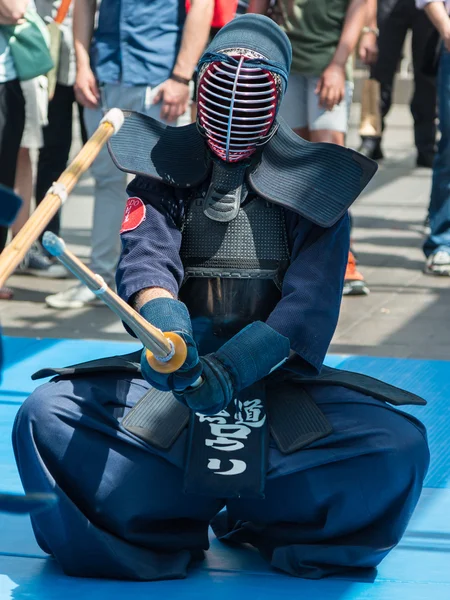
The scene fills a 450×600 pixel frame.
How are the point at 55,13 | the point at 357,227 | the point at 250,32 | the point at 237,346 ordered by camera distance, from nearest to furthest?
the point at 237,346
the point at 250,32
the point at 55,13
the point at 357,227

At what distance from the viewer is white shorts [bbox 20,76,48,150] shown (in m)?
5.17

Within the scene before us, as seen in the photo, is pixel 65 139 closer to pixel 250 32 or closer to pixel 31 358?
pixel 31 358

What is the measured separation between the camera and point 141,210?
2.84 m

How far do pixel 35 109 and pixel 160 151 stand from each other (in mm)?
2476

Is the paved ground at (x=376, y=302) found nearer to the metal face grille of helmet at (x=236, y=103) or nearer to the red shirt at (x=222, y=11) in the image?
the red shirt at (x=222, y=11)

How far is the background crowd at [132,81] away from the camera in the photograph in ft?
16.0

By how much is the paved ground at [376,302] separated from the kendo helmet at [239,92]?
204 cm

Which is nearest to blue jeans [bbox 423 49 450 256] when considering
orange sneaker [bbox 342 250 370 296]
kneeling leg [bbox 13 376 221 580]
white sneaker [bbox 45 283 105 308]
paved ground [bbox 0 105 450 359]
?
paved ground [bbox 0 105 450 359]

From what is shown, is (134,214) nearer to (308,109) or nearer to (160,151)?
(160,151)

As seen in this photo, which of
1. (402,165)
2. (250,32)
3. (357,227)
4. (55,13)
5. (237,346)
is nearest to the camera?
(237,346)

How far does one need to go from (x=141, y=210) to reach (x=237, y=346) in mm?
488

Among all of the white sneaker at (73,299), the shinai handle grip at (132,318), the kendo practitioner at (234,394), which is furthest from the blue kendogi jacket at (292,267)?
the white sneaker at (73,299)

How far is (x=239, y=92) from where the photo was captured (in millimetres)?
2736

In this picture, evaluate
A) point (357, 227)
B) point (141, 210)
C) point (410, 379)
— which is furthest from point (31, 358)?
point (357, 227)
